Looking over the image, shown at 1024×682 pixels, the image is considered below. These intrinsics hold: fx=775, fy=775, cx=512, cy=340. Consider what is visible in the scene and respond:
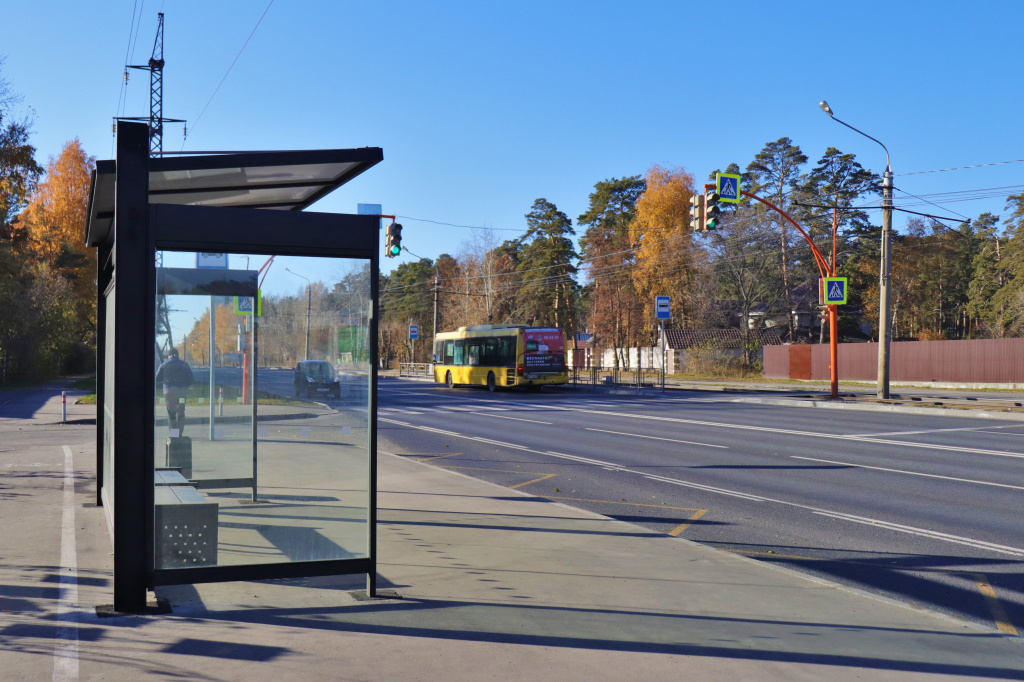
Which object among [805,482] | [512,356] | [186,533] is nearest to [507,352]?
[512,356]

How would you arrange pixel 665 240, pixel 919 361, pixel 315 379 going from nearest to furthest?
1. pixel 315 379
2. pixel 919 361
3. pixel 665 240

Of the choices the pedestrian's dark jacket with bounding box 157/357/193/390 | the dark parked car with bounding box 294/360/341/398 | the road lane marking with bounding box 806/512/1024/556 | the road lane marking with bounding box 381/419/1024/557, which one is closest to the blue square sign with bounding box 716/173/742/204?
the road lane marking with bounding box 381/419/1024/557

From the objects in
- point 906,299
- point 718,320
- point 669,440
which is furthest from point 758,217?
point 669,440

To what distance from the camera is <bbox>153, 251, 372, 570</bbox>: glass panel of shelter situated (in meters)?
5.55

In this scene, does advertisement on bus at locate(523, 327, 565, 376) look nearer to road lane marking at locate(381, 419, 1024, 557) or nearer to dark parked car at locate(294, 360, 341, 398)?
road lane marking at locate(381, 419, 1024, 557)

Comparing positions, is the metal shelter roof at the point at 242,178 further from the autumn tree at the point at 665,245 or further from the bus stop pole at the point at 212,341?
the autumn tree at the point at 665,245

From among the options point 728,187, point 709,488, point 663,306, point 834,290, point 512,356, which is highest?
point 728,187

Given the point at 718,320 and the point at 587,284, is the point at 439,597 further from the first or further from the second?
the point at 587,284

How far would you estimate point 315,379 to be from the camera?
6094 mm

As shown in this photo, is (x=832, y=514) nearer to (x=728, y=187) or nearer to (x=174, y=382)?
(x=174, y=382)

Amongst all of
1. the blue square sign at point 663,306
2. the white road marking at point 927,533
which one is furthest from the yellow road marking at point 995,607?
the blue square sign at point 663,306

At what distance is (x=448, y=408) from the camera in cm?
2586

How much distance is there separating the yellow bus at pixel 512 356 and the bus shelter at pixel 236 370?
1108 inches

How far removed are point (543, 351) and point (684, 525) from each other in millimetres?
27301
